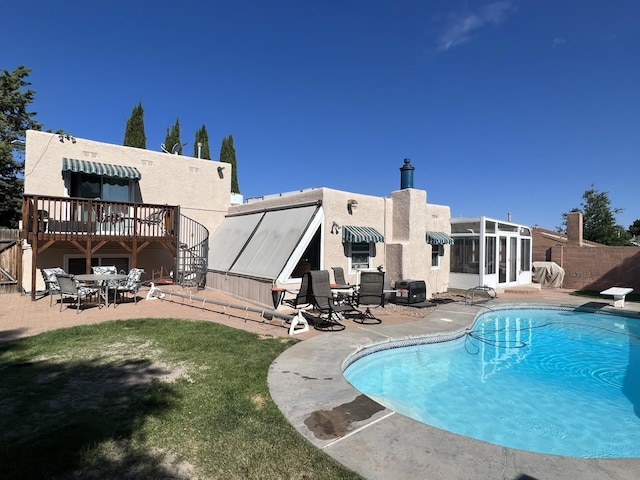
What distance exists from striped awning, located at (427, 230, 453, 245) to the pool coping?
35.1ft

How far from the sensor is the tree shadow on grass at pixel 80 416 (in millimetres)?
3034

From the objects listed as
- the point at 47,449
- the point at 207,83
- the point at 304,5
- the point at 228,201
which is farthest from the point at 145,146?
the point at 47,449

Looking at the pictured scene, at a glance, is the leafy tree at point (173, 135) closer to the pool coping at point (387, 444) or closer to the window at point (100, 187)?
the window at point (100, 187)

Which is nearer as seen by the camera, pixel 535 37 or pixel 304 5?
pixel 535 37

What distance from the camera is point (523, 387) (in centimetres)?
669

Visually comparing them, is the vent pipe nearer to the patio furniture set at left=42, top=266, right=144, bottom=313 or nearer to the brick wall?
the patio furniture set at left=42, top=266, right=144, bottom=313

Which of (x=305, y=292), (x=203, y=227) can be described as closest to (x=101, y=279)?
(x=305, y=292)

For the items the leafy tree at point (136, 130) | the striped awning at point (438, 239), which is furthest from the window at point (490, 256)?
the leafy tree at point (136, 130)

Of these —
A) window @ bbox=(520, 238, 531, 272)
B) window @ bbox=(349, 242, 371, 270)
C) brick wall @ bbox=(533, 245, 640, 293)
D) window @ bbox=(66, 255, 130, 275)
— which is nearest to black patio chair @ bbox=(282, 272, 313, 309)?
window @ bbox=(349, 242, 371, 270)

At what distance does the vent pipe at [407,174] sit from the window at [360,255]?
308cm

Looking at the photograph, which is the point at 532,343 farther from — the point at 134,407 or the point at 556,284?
the point at 556,284

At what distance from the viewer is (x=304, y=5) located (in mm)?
14352

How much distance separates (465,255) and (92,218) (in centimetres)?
1686

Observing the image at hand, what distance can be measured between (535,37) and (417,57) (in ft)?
16.8
